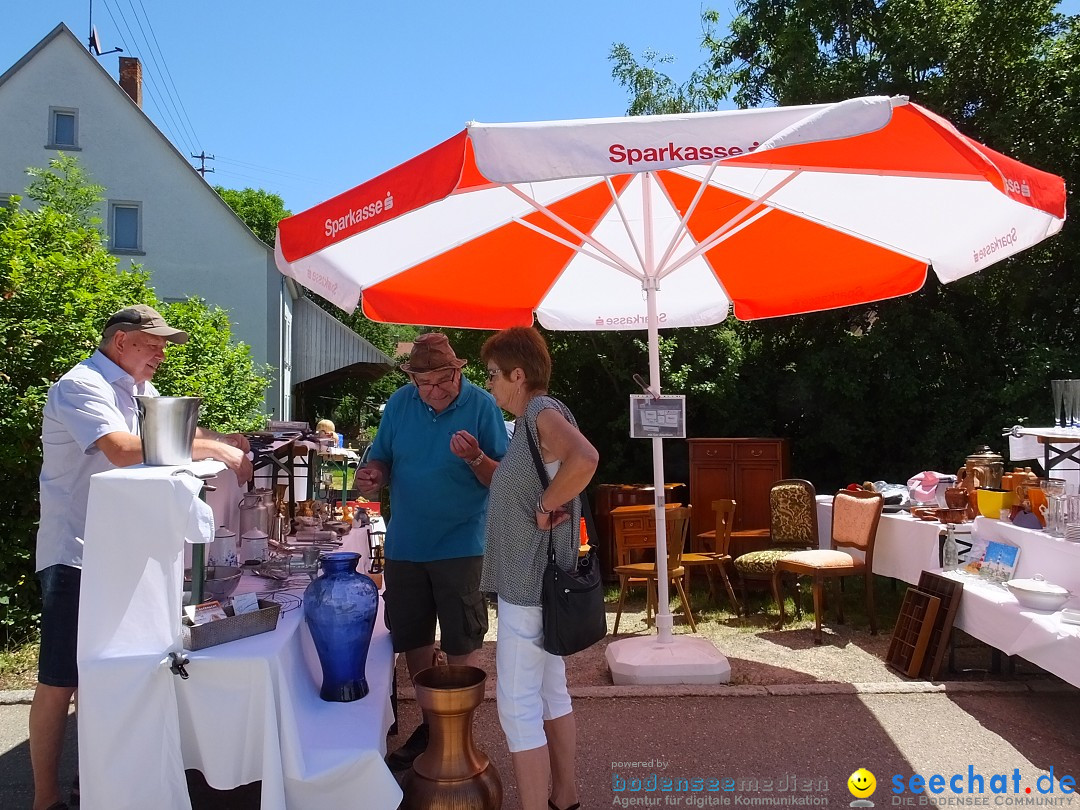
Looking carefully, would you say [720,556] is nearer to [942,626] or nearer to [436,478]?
[942,626]

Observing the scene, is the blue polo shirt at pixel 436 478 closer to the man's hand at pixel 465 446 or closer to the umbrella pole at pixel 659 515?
the man's hand at pixel 465 446

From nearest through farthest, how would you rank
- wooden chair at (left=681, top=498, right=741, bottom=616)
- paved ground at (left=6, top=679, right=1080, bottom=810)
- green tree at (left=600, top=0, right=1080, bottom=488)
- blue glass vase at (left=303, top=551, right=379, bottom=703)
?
blue glass vase at (left=303, top=551, right=379, bottom=703)
paved ground at (left=6, top=679, right=1080, bottom=810)
wooden chair at (left=681, top=498, right=741, bottom=616)
green tree at (left=600, top=0, right=1080, bottom=488)

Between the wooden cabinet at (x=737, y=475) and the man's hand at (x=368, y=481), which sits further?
the wooden cabinet at (x=737, y=475)

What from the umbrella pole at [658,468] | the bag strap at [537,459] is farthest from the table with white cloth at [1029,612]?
the bag strap at [537,459]

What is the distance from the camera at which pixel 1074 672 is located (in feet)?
11.8

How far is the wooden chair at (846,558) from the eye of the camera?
18.3ft

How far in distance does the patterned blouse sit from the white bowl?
100.0 inches

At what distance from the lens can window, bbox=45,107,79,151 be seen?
18.3 meters

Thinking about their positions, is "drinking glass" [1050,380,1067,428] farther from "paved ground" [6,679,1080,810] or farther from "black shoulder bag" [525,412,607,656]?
"black shoulder bag" [525,412,607,656]

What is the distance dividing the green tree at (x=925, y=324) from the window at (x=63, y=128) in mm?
15152

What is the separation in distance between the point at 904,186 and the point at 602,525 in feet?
15.9

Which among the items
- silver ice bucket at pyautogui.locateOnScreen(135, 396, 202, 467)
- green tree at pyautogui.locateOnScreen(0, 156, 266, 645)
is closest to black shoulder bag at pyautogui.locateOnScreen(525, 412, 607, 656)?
silver ice bucket at pyautogui.locateOnScreen(135, 396, 202, 467)

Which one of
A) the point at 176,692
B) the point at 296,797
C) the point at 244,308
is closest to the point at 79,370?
the point at 176,692

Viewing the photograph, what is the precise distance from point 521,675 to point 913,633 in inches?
120
